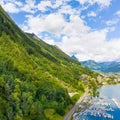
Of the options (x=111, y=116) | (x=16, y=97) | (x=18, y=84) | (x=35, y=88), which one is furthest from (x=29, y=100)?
(x=111, y=116)

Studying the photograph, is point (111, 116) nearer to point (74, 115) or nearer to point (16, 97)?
point (74, 115)

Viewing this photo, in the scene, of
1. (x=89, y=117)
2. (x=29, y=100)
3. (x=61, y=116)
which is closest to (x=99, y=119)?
(x=89, y=117)

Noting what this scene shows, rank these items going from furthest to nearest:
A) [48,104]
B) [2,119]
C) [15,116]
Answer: [48,104] → [15,116] → [2,119]

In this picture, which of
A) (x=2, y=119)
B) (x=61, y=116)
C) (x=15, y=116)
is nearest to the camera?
(x=2, y=119)

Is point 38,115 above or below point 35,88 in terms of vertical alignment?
below

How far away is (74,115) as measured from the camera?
182250mm

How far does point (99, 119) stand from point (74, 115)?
17211mm

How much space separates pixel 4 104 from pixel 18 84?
129 ft

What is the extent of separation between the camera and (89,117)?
18638 cm

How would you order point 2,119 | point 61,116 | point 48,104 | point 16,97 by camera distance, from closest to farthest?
point 2,119, point 16,97, point 61,116, point 48,104

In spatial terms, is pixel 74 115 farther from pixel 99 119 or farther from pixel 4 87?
pixel 4 87

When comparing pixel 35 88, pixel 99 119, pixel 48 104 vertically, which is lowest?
pixel 99 119

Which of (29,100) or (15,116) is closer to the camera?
(15,116)

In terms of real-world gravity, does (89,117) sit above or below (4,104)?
below
